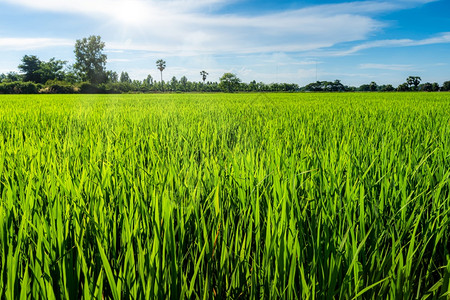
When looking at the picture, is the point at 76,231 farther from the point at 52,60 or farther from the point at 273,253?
the point at 52,60

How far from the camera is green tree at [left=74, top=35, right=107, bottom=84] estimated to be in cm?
5053

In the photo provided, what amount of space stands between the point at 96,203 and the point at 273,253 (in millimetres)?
537

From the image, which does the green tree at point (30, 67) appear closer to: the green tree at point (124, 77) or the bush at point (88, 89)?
the bush at point (88, 89)

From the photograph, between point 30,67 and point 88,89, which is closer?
point 88,89

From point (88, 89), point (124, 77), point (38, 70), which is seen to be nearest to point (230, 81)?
point (88, 89)

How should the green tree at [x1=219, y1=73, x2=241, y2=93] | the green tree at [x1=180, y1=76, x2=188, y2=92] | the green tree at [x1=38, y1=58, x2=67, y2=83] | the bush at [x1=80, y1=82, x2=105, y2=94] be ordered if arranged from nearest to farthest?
the green tree at [x1=219, y1=73, x2=241, y2=93] → the bush at [x1=80, y1=82, x2=105, y2=94] → the green tree at [x1=38, y1=58, x2=67, y2=83] → the green tree at [x1=180, y1=76, x2=188, y2=92]

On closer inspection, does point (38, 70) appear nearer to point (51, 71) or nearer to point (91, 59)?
point (51, 71)

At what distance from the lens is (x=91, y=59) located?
53375mm

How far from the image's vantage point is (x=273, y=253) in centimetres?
74

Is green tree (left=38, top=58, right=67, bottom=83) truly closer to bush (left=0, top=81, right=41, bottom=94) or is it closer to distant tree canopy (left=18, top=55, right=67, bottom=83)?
distant tree canopy (left=18, top=55, right=67, bottom=83)

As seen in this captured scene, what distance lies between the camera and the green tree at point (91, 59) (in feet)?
166

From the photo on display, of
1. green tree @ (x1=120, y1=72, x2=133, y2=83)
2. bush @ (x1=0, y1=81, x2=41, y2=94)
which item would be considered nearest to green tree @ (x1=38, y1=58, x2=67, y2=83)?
bush @ (x1=0, y1=81, x2=41, y2=94)

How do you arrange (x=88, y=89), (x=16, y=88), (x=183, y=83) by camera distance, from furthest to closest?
(x=183, y=83) → (x=88, y=89) → (x=16, y=88)

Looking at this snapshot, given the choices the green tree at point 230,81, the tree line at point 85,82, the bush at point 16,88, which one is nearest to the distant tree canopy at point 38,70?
the tree line at point 85,82
